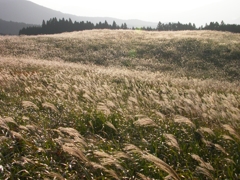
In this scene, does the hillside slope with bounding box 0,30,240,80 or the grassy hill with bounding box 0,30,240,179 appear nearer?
the grassy hill with bounding box 0,30,240,179

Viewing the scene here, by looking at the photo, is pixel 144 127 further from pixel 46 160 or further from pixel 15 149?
pixel 15 149

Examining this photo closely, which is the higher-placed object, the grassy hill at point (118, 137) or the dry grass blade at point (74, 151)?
the dry grass blade at point (74, 151)

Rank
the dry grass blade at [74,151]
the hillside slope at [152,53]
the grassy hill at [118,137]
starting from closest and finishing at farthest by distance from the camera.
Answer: the dry grass blade at [74,151], the grassy hill at [118,137], the hillside slope at [152,53]

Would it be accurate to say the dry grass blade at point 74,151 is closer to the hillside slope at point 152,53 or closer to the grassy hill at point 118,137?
the grassy hill at point 118,137

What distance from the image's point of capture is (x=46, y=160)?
3734mm

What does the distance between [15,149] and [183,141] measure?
314 centimetres

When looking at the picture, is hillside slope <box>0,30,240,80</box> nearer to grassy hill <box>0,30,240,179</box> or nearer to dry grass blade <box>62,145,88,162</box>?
grassy hill <box>0,30,240,179</box>

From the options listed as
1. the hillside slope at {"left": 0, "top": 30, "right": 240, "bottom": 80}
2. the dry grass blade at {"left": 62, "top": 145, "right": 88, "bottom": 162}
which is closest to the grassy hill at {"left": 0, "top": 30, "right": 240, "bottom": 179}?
the dry grass blade at {"left": 62, "top": 145, "right": 88, "bottom": 162}

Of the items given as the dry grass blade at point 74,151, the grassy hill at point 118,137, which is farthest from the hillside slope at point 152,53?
the dry grass blade at point 74,151

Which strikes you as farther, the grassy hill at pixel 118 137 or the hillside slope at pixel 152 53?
the hillside slope at pixel 152 53

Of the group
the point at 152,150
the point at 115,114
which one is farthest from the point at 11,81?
the point at 152,150

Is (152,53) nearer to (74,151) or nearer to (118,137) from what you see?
(118,137)

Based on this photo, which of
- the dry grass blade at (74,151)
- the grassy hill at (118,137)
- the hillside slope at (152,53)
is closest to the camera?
the dry grass blade at (74,151)

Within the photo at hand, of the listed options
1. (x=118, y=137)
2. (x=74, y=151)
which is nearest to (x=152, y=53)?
(x=118, y=137)
